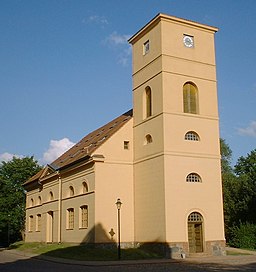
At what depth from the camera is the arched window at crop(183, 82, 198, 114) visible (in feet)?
106

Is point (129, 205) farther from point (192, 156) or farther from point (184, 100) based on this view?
point (184, 100)

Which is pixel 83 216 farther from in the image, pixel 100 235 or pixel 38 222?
pixel 38 222

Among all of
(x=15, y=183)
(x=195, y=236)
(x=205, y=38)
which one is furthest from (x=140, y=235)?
(x=15, y=183)

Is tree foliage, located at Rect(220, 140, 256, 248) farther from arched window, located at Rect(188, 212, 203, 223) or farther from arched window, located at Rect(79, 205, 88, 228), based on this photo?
arched window, located at Rect(79, 205, 88, 228)

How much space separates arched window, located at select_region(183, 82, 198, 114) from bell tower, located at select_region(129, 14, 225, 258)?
0.08 metres

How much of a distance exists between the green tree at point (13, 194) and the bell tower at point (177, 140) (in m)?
29.9

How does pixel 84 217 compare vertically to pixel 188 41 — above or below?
below

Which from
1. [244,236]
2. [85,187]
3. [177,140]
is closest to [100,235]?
[85,187]

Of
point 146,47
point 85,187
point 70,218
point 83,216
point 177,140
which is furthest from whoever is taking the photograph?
point 70,218

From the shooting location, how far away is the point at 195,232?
30203mm

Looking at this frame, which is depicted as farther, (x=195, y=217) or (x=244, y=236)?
(x=244, y=236)

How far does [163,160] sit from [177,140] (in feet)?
→ 6.32

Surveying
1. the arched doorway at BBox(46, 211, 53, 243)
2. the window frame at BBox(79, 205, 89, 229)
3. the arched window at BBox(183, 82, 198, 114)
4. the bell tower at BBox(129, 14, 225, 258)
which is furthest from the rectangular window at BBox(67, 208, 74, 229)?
the arched window at BBox(183, 82, 198, 114)

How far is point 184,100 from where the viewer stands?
3222 centimetres
